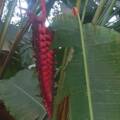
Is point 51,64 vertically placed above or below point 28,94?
above

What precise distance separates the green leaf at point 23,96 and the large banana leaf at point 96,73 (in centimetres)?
43

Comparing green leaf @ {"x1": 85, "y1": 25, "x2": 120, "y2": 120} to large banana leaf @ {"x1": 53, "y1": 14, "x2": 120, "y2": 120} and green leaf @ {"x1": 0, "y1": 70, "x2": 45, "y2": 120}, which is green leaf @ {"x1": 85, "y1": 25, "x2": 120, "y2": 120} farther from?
green leaf @ {"x1": 0, "y1": 70, "x2": 45, "y2": 120}

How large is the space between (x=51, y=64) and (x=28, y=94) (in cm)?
58

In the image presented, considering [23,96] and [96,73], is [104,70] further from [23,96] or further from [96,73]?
[23,96]

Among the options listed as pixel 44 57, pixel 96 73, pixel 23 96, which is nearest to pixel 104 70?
pixel 96 73

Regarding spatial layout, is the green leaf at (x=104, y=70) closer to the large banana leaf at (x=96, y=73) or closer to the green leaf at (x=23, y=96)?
the large banana leaf at (x=96, y=73)

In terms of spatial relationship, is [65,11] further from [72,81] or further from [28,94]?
[28,94]

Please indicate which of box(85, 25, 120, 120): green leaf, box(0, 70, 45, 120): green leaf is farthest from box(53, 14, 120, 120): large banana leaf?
box(0, 70, 45, 120): green leaf

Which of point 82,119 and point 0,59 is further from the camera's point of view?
point 0,59

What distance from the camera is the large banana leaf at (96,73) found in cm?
81

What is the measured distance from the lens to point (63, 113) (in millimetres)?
906

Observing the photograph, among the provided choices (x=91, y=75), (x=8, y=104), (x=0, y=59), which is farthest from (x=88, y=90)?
(x=0, y=59)

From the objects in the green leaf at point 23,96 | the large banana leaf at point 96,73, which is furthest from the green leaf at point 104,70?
the green leaf at point 23,96

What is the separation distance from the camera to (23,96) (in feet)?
4.40
